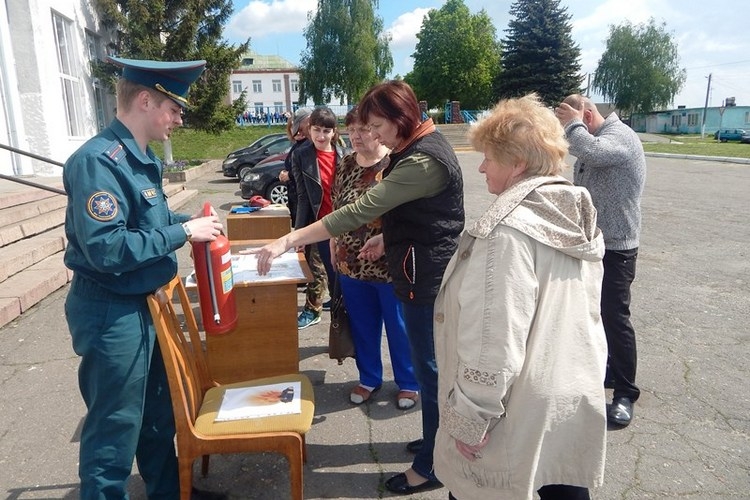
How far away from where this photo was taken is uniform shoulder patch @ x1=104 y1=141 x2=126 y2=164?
181 centimetres

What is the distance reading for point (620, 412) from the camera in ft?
10.2

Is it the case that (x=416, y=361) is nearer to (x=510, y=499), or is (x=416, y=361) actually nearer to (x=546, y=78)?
(x=510, y=499)

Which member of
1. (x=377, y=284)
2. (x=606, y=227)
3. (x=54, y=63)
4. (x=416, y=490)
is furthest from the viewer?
(x=54, y=63)

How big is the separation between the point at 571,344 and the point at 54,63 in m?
14.0

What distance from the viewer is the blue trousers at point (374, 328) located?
319 centimetres

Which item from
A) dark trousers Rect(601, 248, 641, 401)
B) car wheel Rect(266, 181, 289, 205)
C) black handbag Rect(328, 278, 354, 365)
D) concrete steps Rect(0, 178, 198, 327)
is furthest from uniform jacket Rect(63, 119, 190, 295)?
car wheel Rect(266, 181, 289, 205)

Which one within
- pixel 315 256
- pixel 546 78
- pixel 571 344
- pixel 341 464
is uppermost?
pixel 546 78

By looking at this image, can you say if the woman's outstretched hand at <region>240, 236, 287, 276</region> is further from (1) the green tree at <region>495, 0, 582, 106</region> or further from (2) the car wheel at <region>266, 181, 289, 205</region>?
(1) the green tree at <region>495, 0, 582, 106</region>

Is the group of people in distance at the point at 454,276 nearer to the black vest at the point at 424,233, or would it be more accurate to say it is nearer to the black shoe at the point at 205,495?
the black vest at the point at 424,233

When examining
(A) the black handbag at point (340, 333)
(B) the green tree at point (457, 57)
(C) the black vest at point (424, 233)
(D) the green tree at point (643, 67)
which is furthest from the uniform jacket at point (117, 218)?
(D) the green tree at point (643, 67)

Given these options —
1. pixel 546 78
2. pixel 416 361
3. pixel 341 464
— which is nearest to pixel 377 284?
pixel 416 361

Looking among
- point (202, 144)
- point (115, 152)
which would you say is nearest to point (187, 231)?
point (115, 152)

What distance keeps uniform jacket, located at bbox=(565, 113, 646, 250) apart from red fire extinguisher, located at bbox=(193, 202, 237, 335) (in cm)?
194

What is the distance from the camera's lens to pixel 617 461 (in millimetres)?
2754
